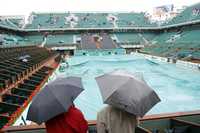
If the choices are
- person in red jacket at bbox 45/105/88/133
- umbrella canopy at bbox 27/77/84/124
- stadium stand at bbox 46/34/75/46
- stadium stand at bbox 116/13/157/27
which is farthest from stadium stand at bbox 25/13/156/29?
person in red jacket at bbox 45/105/88/133

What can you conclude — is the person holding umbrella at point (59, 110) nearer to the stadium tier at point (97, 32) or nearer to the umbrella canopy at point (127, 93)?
the umbrella canopy at point (127, 93)

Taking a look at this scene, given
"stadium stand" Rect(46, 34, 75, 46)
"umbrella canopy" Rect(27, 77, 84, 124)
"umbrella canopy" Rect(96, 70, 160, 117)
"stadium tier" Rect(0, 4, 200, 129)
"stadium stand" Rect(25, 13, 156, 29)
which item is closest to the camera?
"umbrella canopy" Rect(96, 70, 160, 117)

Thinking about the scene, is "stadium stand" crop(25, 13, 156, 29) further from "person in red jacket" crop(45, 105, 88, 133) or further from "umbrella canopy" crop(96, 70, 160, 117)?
"person in red jacket" crop(45, 105, 88, 133)

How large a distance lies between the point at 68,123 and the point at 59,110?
160 millimetres

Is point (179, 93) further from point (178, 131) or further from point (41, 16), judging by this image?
point (41, 16)

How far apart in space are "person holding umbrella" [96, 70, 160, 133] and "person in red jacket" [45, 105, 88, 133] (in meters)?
0.19

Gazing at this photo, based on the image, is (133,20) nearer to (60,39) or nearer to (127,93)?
(60,39)

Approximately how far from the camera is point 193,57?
82.6 feet

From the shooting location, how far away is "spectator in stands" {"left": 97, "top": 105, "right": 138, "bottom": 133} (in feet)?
8.48

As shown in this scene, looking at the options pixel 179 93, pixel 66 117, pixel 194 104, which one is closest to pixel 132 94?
pixel 66 117

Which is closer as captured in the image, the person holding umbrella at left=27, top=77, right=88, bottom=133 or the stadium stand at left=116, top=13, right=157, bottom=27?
the person holding umbrella at left=27, top=77, right=88, bottom=133

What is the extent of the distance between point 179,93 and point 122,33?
4007 cm

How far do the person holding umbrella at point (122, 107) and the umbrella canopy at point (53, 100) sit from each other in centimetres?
37

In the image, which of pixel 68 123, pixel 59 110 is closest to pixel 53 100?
pixel 59 110
